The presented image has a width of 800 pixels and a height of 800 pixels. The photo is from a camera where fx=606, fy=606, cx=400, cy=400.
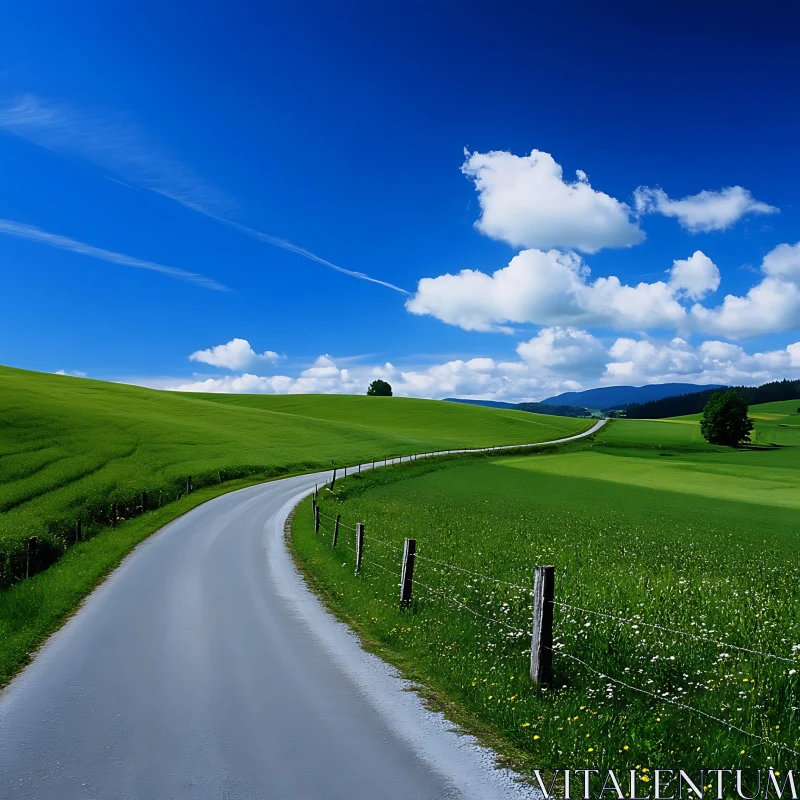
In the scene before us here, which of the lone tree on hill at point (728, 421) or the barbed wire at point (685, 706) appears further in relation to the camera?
the lone tree on hill at point (728, 421)

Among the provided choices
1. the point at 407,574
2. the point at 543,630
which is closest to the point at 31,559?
the point at 407,574

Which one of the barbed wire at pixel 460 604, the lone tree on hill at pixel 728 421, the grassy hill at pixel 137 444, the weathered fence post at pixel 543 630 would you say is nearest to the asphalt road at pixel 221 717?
the weathered fence post at pixel 543 630

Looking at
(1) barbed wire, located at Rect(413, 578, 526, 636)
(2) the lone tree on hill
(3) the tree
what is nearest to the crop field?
(1) barbed wire, located at Rect(413, 578, 526, 636)

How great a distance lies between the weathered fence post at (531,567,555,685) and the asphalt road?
5.89 ft

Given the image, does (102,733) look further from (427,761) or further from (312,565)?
(312,565)

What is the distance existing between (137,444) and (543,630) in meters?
58.5

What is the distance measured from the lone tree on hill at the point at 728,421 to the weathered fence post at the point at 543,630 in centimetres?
10479

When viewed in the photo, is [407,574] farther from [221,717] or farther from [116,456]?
[116,456]

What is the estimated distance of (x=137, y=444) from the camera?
198 ft

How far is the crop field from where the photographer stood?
24.3 feet

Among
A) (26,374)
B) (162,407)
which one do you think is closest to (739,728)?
(162,407)

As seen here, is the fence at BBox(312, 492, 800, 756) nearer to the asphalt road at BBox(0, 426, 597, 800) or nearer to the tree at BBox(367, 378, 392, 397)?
the asphalt road at BBox(0, 426, 597, 800)

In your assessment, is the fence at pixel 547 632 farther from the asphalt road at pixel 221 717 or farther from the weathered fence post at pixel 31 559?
the weathered fence post at pixel 31 559

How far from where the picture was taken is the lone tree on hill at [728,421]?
331ft
